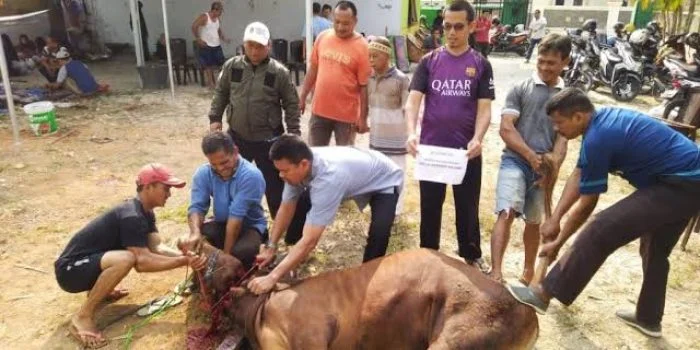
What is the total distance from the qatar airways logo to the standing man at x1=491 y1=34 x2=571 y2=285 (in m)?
0.28

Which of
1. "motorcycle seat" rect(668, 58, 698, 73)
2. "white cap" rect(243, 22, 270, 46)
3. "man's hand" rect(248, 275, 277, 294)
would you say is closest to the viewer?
"man's hand" rect(248, 275, 277, 294)

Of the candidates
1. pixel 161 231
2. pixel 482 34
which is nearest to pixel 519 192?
pixel 161 231

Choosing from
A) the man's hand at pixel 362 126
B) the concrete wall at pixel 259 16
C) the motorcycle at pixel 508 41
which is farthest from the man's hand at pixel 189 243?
the motorcycle at pixel 508 41

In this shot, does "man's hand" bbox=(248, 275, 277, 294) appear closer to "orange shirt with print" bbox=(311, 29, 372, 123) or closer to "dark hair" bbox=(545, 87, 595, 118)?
"dark hair" bbox=(545, 87, 595, 118)

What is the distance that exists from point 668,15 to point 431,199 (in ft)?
45.3

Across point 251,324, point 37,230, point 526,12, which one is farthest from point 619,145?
point 526,12

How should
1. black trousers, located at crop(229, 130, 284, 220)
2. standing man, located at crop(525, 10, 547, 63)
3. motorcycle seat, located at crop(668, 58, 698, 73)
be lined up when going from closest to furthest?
black trousers, located at crop(229, 130, 284, 220)
motorcycle seat, located at crop(668, 58, 698, 73)
standing man, located at crop(525, 10, 547, 63)

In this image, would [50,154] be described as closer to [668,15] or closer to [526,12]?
[668,15]

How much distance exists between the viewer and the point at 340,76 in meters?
4.54

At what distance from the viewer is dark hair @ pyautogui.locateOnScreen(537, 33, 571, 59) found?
3150 mm

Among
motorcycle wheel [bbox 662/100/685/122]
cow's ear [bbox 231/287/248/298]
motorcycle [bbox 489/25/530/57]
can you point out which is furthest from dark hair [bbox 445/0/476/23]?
motorcycle [bbox 489/25/530/57]

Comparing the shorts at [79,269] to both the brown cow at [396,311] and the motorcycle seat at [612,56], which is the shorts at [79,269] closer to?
the brown cow at [396,311]

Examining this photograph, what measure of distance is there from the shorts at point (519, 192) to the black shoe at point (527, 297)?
767 millimetres

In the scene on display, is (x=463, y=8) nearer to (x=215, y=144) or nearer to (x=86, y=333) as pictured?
(x=215, y=144)
